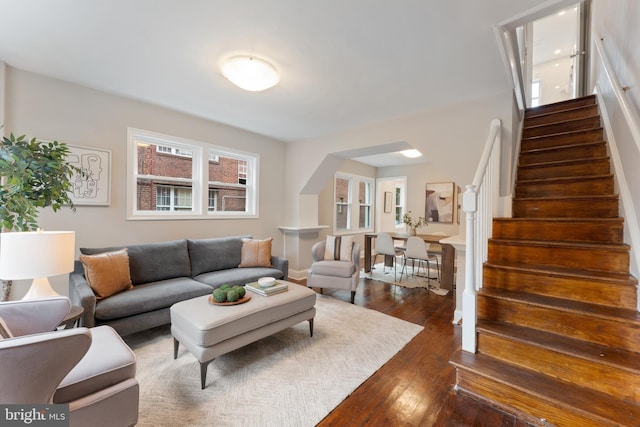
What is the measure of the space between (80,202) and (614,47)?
5405 mm

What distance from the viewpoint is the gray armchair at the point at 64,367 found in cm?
97

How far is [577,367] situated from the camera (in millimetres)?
1540

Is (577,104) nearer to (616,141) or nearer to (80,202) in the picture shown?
(616,141)

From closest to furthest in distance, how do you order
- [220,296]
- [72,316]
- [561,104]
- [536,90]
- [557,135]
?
[72,316]
[220,296]
[557,135]
[561,104]
[536,90]

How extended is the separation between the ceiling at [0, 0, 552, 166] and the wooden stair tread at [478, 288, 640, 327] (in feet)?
6.33

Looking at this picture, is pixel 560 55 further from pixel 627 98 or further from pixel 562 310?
pixel 562 310

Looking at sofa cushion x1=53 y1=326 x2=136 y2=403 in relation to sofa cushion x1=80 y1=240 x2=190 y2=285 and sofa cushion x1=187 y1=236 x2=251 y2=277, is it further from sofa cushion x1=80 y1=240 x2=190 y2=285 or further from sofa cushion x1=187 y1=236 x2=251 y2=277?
sofa cushion x1=187 y1=236 x2=251 y2=277

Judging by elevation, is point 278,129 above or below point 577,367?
above

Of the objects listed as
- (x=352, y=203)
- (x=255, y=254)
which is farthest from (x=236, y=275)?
(x=352, y=203)

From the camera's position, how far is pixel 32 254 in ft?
5.50

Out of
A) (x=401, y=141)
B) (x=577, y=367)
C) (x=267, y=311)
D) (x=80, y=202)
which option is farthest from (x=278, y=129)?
(x=577, y=367)

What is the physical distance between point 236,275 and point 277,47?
2.51 meters

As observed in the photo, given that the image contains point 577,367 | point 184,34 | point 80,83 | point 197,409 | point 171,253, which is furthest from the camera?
point 171,253

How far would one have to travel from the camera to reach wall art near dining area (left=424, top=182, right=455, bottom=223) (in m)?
6.00
